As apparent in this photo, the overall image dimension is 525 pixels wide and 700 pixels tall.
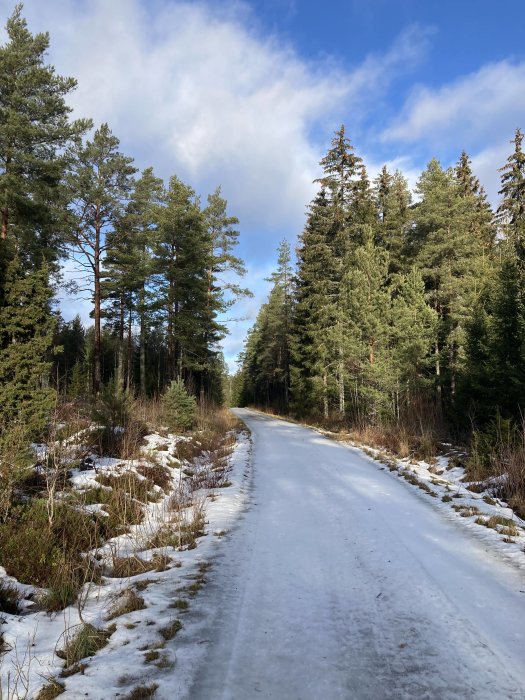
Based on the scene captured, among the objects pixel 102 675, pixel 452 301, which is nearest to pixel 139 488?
pixel 102 675

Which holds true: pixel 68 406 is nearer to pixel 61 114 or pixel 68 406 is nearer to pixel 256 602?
pixel 256 602

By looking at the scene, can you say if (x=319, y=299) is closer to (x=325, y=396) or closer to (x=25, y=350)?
(x=325, y=396)

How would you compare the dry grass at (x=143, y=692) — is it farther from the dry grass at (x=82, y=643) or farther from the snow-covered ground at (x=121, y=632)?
the dry grass at (x=82, y=643)

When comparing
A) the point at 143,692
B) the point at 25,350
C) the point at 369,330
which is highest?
the point at 369,330

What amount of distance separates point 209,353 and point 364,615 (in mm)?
25802

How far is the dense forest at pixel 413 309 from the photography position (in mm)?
14023

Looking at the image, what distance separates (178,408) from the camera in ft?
52.8

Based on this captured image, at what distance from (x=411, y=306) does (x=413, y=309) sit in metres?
0.40

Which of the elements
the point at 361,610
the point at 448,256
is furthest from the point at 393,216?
the point at 361,610

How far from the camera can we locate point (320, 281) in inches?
1056

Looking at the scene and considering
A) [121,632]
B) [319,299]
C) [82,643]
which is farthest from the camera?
[319,299]

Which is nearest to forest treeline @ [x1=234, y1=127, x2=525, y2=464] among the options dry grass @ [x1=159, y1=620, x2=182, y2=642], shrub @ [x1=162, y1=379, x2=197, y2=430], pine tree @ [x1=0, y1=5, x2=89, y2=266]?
shrub @ [x1=162, y1=379, x2=197, y2=430]

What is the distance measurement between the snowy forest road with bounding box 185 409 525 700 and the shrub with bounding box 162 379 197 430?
29.3 feet

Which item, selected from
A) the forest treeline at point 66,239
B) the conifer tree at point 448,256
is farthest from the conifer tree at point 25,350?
the conifer tree at point 448,256
